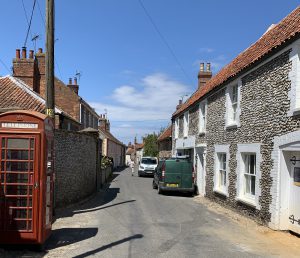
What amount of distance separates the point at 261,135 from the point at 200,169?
9714mm

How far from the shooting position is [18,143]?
8414mm

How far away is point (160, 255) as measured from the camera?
8.27m

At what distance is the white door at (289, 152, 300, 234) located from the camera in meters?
10.7

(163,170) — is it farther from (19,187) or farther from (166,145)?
(166,145)

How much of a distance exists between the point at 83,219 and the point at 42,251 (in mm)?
4231

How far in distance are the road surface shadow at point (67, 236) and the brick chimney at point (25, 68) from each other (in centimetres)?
1603

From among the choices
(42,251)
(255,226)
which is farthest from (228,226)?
(42,251)

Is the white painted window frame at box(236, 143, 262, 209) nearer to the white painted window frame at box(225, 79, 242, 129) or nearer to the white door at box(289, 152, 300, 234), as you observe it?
the white painted window frame at box(225, 79, 242, 129)

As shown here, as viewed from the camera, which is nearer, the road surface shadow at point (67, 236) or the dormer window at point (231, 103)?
the road surface shadow at point (67, 236)

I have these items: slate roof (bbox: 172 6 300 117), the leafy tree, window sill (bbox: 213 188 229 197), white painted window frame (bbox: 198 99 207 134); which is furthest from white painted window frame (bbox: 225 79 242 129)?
the leafy tree

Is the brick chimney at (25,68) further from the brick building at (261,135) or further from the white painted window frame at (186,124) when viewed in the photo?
the brick building at (261,135)

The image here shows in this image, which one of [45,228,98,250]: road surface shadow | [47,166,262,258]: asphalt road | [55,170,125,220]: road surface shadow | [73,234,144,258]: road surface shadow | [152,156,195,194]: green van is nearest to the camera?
[73,234,144,258]: road surface shadow

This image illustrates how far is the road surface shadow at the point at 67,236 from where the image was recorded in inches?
363

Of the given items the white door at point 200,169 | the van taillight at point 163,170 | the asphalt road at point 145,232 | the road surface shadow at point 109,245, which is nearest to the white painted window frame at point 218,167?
the asphalt road at point 145,232
